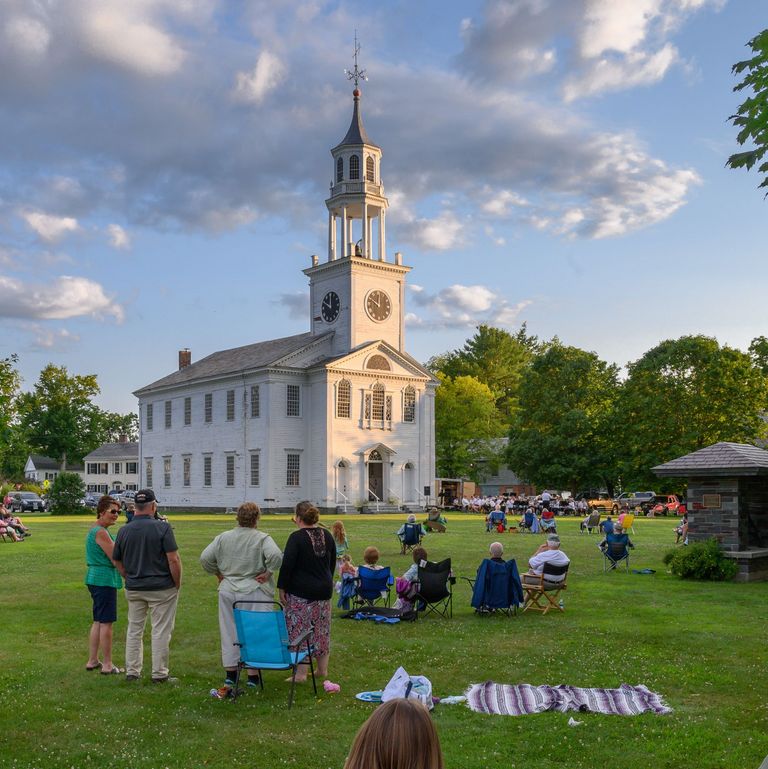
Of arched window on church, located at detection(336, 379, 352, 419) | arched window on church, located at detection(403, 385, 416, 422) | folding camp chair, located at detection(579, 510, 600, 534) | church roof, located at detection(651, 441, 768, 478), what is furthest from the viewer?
arched window on church, located at detection(403, 385, 416, 422)

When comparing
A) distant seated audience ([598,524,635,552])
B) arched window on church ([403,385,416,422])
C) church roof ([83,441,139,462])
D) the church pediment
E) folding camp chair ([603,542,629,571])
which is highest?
the church pediment

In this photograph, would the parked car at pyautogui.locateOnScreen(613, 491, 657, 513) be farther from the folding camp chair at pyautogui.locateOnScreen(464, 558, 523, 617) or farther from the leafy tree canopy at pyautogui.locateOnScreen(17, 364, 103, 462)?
the leafy tree canopy at pyautogui.locateOnScreen(17, 364, 103, 462)

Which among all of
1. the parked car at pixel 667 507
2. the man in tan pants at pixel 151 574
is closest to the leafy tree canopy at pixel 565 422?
the parked car at pixel 667 507

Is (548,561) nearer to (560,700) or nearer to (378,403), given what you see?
(560,700)

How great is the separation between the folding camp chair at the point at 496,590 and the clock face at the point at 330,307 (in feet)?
143

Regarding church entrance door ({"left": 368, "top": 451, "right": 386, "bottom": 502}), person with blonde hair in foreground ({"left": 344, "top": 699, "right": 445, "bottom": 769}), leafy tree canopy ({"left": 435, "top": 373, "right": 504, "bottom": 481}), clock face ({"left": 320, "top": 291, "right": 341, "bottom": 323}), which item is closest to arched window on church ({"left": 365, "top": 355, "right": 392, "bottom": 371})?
clock face ({"left": 320, "top": 291, "right": 341, "bottom": 323})

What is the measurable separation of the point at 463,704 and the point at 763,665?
396 cm

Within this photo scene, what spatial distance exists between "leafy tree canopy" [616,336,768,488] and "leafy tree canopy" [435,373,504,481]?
18.2m

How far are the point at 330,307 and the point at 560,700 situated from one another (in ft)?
163

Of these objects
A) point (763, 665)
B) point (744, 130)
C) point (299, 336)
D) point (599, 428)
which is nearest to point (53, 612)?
point (763, 665)

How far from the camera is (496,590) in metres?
14.0

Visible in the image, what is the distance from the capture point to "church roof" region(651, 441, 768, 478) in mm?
18594

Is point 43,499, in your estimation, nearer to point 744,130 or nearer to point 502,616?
point 502,616

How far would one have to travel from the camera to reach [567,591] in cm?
1694
